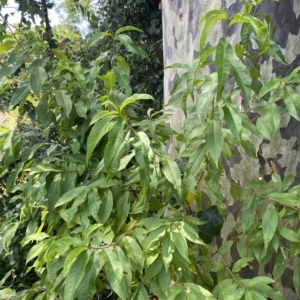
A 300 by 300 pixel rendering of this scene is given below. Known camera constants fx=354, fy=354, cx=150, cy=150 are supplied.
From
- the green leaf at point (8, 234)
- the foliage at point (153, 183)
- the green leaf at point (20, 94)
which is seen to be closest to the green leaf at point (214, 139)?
the foliage at point (153, 183)

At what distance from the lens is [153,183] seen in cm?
68

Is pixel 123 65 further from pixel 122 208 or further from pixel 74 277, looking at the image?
pixel 74 277

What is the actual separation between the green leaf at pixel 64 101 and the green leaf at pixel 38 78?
4cm

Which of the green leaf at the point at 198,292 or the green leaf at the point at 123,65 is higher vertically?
the green leaf at the point at 123,65

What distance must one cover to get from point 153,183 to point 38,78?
0.39 m

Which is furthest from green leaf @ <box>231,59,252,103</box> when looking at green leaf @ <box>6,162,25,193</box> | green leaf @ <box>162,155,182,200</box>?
green leaf @ <box>6,162,25,193</box>

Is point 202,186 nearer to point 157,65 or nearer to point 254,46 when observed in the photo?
point 254,46

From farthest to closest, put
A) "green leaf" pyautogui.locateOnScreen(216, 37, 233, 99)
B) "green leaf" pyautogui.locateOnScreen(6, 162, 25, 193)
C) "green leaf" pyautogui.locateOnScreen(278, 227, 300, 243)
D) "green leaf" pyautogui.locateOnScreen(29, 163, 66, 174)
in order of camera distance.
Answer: "green leaf" pyautogui.locateOnScreen(6, 162, 25, 193) < "green leaf" pyautogui.locateOnScreen(29, 163, 66, 174) < "green leaf" pyautogui.locateOnScreen(278, 227, 300, 243) < "green leaf" pyautogui.locateOnScreen(216, 37, 233, 99)

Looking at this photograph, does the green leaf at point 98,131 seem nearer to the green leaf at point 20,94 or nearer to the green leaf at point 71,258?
the green leaf at point 71,258

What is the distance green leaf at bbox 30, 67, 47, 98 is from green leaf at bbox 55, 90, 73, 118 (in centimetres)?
4

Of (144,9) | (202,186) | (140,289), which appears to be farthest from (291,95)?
(144,9)

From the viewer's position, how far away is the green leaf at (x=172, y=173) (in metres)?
0.69

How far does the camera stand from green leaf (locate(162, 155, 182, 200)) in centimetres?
69

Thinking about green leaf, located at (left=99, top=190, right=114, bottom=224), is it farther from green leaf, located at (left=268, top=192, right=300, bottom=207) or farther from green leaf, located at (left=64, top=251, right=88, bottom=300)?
green leaf, located at (left=268, top=192, right=300, bottom=207)
